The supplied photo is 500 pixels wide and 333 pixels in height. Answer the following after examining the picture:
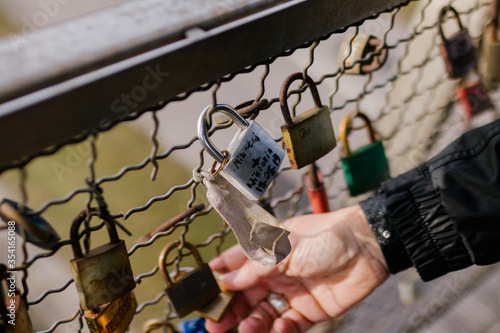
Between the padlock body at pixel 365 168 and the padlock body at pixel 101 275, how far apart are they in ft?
2.21

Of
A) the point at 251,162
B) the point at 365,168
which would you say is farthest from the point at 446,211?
the point at 251,162

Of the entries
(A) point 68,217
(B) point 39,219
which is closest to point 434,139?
(B) point 39,219

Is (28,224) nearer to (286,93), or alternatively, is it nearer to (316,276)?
(286,93)

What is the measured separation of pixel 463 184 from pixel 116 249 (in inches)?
24.8

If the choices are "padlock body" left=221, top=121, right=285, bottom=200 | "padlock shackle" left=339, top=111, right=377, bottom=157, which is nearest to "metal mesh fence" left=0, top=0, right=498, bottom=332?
"padlock shackle" left=339, top=111, right=377, bottom=157

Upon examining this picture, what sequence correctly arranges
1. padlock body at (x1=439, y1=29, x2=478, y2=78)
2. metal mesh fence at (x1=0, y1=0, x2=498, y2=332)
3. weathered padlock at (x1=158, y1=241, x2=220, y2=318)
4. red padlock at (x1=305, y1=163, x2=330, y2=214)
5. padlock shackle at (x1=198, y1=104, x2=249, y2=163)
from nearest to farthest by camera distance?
padlock shackle at (x1=198, y1=104, x2=249, y2=163) → weathered padlock at (x1=158, y1=241, x2=220, y2=318) → red padlock at (x1=305, y1=163, x2=330, y2=214) → padlock body at (x1=439, y1=29, x2=478, y2=78) → metal mesh fence at (x1=0, y1=0, x2=498, y2=332)

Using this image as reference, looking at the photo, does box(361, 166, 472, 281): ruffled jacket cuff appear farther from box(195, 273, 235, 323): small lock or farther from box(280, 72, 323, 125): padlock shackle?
box(195, 273, 235, 323): small lock

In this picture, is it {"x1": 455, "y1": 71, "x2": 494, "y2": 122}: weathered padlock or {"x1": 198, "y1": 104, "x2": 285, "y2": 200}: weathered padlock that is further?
{"x1": 455, "y1": 71, "x2": 494, "y2": 122}: weathered padlock

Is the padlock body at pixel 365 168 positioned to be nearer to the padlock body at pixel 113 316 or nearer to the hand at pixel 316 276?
the hand at pixel 316 276

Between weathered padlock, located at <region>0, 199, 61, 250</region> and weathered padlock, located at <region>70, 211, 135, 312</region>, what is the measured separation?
0.20 ft

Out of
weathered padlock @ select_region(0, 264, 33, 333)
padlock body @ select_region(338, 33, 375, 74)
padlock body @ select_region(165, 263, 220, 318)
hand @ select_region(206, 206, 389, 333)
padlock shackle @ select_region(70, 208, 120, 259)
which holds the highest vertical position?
padlock body @ select_region(338, 33, 375, 74)

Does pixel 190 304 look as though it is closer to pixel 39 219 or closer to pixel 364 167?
pixel 39 219

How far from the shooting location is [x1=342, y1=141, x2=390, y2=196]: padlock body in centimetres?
115

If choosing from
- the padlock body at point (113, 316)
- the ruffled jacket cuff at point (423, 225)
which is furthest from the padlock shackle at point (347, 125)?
the padlock body at point (113, 316)
